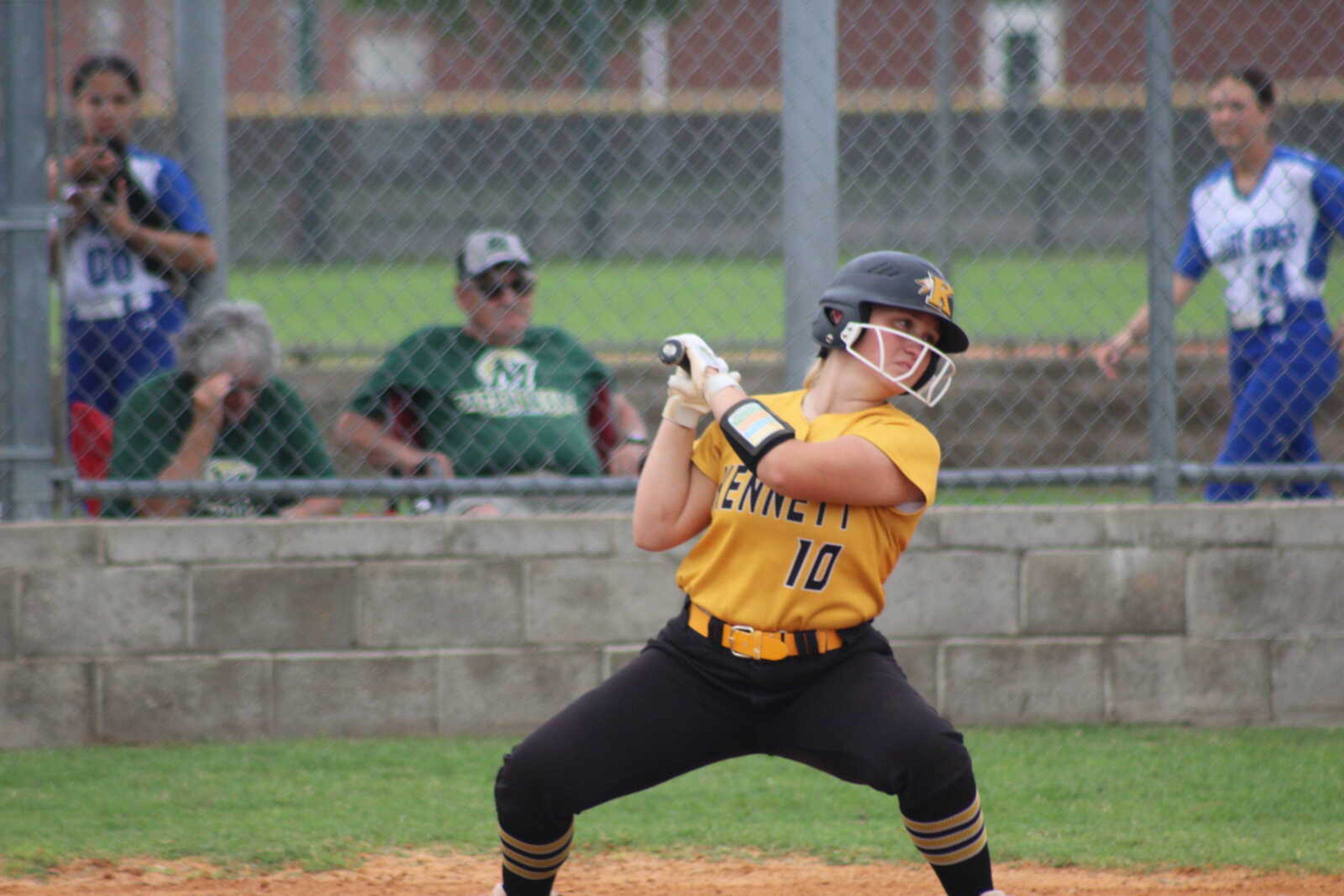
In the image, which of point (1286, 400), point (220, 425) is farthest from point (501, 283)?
point (1286, 400)

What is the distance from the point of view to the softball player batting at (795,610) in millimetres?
2693

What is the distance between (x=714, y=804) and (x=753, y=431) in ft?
5.76

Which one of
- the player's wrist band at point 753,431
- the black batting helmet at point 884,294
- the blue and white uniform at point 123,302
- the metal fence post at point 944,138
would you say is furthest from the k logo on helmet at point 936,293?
the blue and white uniform at point 123,302

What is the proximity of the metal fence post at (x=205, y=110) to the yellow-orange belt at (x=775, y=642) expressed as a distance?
2871mm

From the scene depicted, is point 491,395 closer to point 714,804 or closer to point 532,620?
point 532,620

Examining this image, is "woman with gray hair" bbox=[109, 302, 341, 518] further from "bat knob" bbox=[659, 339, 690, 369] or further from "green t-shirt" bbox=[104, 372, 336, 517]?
"bat knob" bbox=[659, 339, 690, 369]

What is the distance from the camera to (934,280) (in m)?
2.81

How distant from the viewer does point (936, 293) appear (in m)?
2.80

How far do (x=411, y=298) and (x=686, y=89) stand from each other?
3510 millimetres

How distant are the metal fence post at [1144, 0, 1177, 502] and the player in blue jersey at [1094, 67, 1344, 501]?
0.64 feet

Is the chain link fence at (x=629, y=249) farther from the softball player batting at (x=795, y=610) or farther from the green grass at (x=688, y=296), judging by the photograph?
the softball player batting at (x=795, y=610)

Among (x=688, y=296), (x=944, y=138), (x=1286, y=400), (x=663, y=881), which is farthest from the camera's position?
(x=688, y=296)

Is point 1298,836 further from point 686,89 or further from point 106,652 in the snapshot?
point 686,89

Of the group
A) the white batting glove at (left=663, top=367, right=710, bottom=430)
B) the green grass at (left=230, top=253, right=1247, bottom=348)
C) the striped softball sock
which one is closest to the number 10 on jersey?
the white batting glove at (left=663, top=367, right=710, bottom=430)
